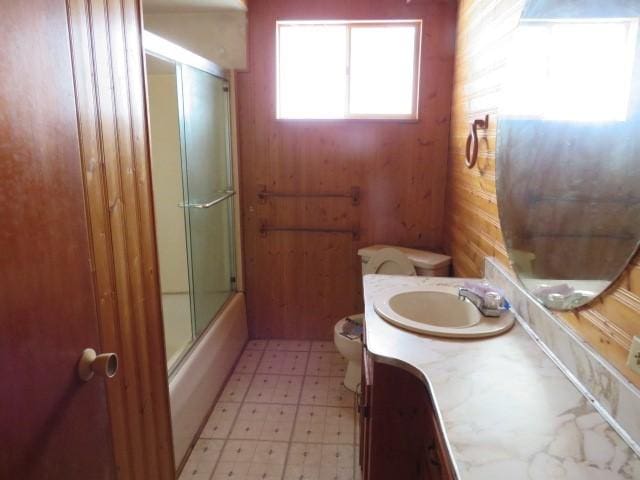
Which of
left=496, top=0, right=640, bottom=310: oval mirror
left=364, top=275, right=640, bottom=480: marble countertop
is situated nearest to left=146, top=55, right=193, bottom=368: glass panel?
left=364, top=275, right=640, bottom=480: marble countertop

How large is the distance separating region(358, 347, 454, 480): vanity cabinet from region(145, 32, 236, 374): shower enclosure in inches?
42.2

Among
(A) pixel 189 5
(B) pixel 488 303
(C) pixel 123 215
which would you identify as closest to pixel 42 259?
(C) pixel 123 215

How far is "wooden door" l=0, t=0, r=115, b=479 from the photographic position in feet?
2.56

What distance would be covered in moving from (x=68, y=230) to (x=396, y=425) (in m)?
1.19

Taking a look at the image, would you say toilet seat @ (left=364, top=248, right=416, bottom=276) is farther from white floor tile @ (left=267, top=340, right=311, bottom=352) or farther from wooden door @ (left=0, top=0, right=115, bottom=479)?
wooden door @ (left=0, top=0, right=115, bottom=479)

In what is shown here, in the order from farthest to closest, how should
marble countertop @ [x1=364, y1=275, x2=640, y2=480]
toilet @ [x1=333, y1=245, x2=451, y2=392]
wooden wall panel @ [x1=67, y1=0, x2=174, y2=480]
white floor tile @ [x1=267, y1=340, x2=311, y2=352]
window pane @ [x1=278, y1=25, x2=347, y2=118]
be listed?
white floor tile @ [x1=267, y1=340, x2=311, y2=352]
window pane @ [x1=278, y1=25, x2=347, y2=118]
toilet @ [x1=333, y1=245, x2=451, y2=392]
wooden wall panel @ [x1=67, y1=0, x2=174, y2=480]
marble countertop @ [x1=364, y1=275, x2=640, y2=480]

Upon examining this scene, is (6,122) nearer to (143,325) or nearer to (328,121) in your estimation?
(143,325)

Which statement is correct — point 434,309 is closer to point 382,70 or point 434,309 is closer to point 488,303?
point 488,303

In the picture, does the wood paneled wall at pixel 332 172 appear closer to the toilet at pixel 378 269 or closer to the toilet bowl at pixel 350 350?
the toilet at pixel 378 269

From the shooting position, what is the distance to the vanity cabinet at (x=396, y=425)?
1522mm

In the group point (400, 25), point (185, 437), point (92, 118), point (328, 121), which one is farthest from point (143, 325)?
point (400, 25)

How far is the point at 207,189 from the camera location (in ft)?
9.05

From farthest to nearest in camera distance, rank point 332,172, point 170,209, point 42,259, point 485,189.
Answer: point 332,172 → point 170,209 → point 485,189 → point 42,259

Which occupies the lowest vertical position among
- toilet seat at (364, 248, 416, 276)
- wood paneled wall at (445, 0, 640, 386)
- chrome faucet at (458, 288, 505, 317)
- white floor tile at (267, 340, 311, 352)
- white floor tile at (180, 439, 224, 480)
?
white floor tile at (180, 439, 224, 480)
